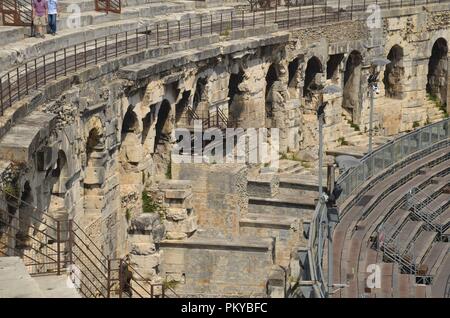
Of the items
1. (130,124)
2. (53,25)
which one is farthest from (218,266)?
(53,25)

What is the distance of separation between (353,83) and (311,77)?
3291 mm

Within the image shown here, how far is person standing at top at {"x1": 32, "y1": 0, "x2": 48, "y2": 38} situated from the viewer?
31.4 m

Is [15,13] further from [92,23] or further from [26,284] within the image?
[26,284]

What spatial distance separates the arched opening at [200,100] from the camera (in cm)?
3634

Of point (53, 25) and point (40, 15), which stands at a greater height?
point (40, 15)

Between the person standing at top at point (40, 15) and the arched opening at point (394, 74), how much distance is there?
20.6 m

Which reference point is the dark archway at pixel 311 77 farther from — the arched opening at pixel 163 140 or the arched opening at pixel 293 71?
the arched opening at pixel 163 140

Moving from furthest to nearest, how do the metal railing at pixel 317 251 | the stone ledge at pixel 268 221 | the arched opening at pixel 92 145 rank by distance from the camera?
the stone ledge at pixel 268 221, the arched opening at pixel 92 145, the metal railing at pixel 317 251

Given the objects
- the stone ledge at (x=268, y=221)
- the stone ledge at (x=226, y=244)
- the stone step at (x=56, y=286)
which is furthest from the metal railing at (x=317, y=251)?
the stone step at (x=56, y=286)

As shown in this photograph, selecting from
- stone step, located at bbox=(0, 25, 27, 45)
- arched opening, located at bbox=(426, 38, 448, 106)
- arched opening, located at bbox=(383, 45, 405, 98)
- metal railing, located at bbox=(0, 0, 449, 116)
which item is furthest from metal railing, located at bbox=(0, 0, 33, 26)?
arched opening, located at bbox=(426, 38, 448, 106)

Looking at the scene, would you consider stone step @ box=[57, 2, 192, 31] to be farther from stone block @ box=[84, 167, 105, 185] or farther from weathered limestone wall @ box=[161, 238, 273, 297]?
weathered limestone wall @ box=[161, 238, 273, 297]

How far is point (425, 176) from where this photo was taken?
127 feet

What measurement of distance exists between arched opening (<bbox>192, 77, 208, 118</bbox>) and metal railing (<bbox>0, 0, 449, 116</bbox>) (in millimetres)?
1497

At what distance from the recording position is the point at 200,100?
3662 cm
